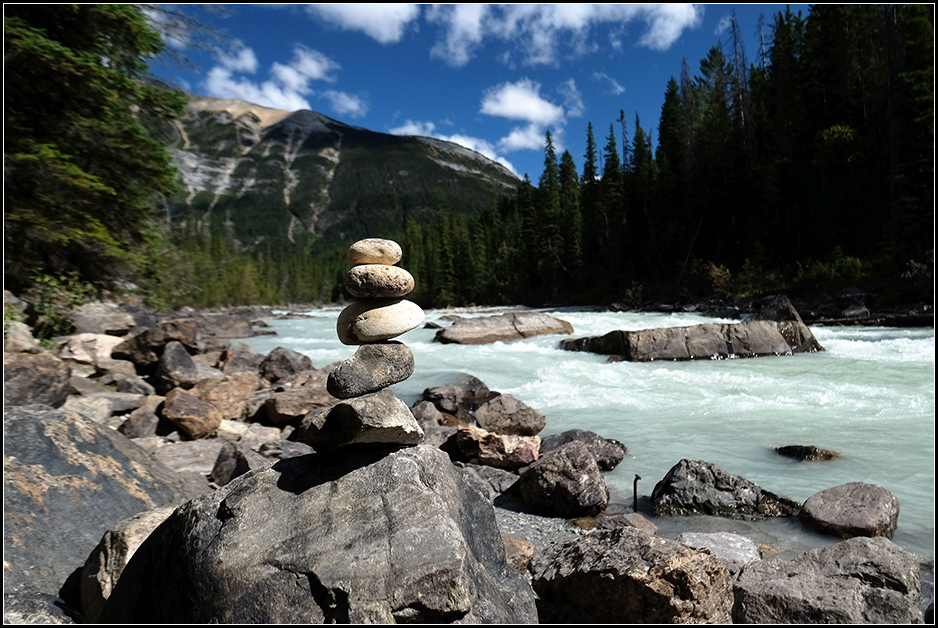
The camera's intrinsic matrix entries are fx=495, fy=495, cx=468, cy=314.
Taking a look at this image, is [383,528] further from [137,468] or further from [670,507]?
[670,507]

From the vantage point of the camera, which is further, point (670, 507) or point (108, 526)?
point (670, 507)

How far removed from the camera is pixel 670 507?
547 cm

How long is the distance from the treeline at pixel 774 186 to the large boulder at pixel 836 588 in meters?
28.1

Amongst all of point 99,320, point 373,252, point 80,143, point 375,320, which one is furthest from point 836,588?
point 99,320

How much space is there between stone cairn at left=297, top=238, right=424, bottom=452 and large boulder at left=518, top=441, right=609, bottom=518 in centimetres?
274

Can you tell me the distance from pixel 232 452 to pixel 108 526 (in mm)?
1950

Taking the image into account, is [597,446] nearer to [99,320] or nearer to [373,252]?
[373,252]

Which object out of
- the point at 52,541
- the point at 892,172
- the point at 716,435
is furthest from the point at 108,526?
the point at 892,172

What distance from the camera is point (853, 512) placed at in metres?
4.88

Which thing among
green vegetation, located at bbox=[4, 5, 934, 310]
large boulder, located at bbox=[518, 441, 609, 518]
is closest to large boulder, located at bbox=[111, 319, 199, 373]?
green vegetation, located at bbox=[4, 5, 934, 310]

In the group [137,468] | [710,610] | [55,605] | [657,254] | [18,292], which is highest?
[657,254]

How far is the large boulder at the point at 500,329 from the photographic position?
68.8 ft

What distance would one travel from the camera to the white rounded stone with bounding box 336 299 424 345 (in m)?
3.31

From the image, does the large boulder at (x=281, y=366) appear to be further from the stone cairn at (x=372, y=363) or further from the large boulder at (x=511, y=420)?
the stone cairn at (x=372, y=363)
